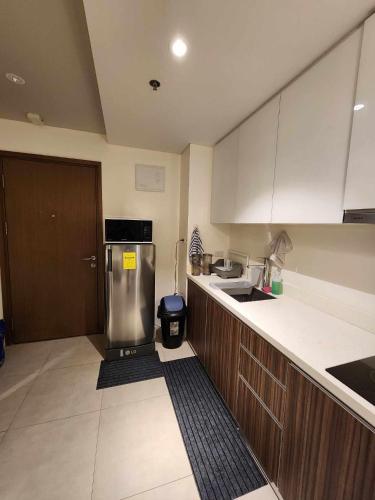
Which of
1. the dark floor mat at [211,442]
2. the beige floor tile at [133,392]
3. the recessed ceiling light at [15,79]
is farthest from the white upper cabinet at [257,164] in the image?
the recessed ceiling light at [15,79]

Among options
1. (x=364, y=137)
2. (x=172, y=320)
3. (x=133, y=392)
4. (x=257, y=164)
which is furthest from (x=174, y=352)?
(x=364, y=137)

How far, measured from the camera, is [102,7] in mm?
899

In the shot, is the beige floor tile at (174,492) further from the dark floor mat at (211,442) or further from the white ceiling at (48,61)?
the white ceiling at (48,61)

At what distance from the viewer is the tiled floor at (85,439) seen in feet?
3.63

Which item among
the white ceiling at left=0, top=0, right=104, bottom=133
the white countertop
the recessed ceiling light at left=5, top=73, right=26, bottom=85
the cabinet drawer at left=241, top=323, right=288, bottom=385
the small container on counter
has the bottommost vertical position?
the cabinet drawer at left=241, top=323, right=288, bottom=385

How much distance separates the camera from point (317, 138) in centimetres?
115

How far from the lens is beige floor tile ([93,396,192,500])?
1.13 m

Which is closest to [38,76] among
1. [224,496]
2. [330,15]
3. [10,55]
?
[10,55]

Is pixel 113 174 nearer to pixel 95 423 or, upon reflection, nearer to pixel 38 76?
pixel 38 76

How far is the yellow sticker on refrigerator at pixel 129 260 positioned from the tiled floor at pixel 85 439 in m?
1.06

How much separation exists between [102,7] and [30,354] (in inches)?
114

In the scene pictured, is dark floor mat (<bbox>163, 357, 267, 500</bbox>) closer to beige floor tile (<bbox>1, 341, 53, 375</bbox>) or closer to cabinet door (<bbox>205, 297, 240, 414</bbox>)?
cabinet door (<bbox>205, 297, 240, 414</bbox>)

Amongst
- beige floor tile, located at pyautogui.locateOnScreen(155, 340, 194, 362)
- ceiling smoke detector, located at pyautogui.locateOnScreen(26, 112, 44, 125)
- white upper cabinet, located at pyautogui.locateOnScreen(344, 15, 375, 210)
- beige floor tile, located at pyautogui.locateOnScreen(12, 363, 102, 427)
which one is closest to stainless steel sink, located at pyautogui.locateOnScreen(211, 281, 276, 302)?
beige floor tile, located at pyautogui.locateOnScreen(155, 340, 194, 362)

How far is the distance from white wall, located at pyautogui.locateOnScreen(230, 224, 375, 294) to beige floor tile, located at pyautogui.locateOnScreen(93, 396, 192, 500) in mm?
1486
